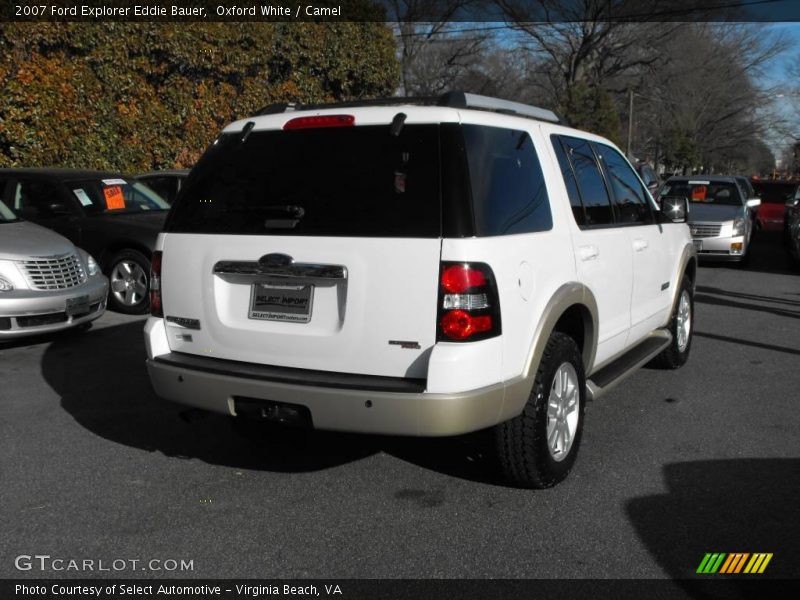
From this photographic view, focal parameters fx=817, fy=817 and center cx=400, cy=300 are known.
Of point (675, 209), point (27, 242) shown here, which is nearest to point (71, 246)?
point (27, 242)

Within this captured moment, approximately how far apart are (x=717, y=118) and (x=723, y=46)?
8.89m

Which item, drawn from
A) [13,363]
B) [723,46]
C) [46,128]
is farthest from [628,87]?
[13,363]

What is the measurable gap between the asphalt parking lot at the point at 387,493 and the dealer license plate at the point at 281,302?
33.6 inches

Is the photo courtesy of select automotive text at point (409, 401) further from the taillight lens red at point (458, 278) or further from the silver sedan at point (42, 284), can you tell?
the silver sedan at point (42, 284)

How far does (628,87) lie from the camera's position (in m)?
50.8

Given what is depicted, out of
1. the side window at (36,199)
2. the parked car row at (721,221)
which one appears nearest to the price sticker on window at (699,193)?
the parked car row at (721,221)

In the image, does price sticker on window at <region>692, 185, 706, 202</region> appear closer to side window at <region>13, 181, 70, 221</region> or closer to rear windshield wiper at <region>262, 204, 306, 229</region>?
side window at <region>13, 181, 70, 221</region>

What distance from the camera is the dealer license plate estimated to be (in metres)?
3.75

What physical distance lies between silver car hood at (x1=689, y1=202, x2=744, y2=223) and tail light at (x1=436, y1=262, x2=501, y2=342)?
486 inches

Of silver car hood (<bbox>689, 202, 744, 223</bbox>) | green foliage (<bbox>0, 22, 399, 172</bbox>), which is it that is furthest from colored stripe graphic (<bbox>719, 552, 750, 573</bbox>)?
green foliage (<bbox>0, 22, 399, 172</bbox>)

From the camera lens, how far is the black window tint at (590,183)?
4727 millimetres

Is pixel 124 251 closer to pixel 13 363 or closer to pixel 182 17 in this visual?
pixel 13 363

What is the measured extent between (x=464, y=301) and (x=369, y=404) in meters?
0.60

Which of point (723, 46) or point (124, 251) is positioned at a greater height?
point (723, 46)
